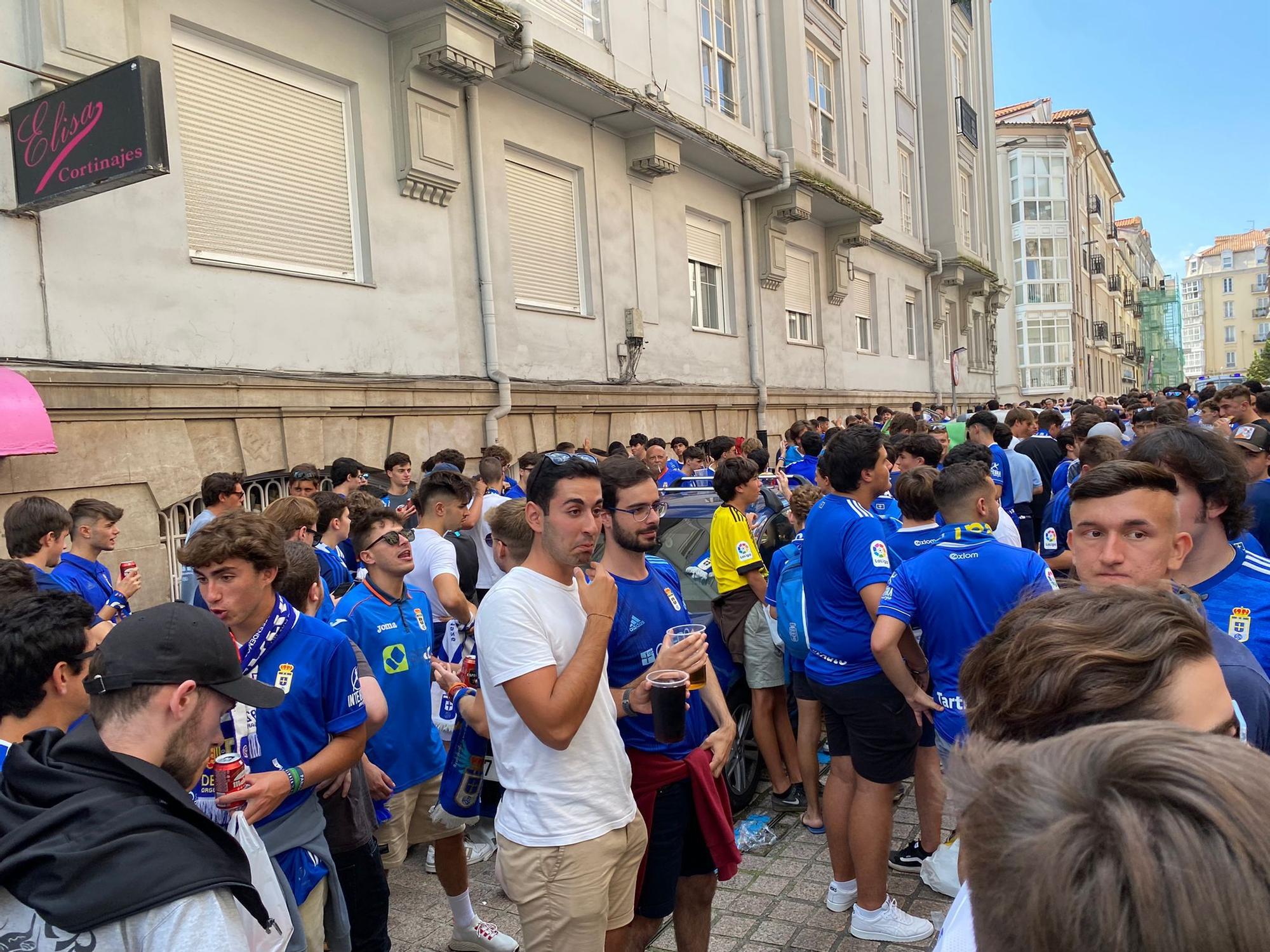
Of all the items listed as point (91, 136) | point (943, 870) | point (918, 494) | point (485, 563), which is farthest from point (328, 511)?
point (943, 870)

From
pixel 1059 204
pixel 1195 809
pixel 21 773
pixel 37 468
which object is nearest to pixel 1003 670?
pixel 1195 809

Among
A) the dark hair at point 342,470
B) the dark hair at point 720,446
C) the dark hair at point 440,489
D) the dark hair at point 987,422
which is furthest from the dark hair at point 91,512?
the dark hair at point 987,422

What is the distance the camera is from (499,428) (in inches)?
442

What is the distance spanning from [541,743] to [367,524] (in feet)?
5.94

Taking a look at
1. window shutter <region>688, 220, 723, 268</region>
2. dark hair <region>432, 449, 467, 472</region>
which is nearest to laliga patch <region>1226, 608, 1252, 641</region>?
dark hair <region>432, 449, 467, 472</region>

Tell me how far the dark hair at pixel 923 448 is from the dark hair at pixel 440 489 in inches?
145

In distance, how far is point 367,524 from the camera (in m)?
4.11

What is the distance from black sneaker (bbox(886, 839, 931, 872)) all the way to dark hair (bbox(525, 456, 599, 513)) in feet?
9.10

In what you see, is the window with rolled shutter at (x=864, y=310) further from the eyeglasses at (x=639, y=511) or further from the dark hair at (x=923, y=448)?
the eyeglasses at (x=639, y=511)

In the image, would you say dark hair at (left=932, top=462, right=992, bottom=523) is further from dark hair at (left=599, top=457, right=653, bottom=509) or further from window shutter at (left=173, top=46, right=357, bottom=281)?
window shutter at (left=173, top=46, right=357, bottom=281)

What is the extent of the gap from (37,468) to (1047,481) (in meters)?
9.71

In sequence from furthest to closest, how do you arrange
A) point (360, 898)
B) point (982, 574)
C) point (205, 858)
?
point (982, 574) → point (360, 898) → point (205, 858)

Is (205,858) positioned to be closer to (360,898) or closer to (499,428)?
(360,898)

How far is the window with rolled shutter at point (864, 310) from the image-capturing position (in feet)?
71.6
